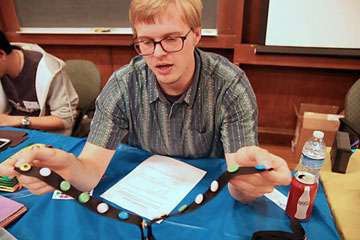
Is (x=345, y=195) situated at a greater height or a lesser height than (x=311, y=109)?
greater

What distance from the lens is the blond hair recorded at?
32.9 inches

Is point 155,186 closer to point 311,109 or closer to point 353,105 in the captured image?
point 353,105

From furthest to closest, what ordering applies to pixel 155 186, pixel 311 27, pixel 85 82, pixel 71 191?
pixel 311 27 < pixel 85 82 < pixel 155 186 < pixel 71 191

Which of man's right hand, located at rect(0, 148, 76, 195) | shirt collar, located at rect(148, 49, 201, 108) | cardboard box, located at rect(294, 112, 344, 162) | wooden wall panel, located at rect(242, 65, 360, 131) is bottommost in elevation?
cardboard box, located at rect(294, 112, 344, 162)

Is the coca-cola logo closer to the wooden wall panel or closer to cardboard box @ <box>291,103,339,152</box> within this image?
cardboard box @ <box>291,103,339,152</box>

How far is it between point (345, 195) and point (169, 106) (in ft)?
2.44

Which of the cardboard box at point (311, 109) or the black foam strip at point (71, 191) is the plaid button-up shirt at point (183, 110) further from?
the cardboard box at point (311, 109)

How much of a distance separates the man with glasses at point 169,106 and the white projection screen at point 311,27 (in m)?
1.31

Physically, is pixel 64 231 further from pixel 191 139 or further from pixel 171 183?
pixel 191 139

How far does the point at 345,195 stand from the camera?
90 cm

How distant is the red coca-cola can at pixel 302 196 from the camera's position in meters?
0.75

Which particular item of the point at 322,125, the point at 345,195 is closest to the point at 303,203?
the point at 345,195

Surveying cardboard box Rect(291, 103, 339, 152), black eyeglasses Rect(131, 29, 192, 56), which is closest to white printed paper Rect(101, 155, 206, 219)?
black eyeglasses Rect(131, 29, 192, 56)

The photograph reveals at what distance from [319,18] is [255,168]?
75.4 inches
